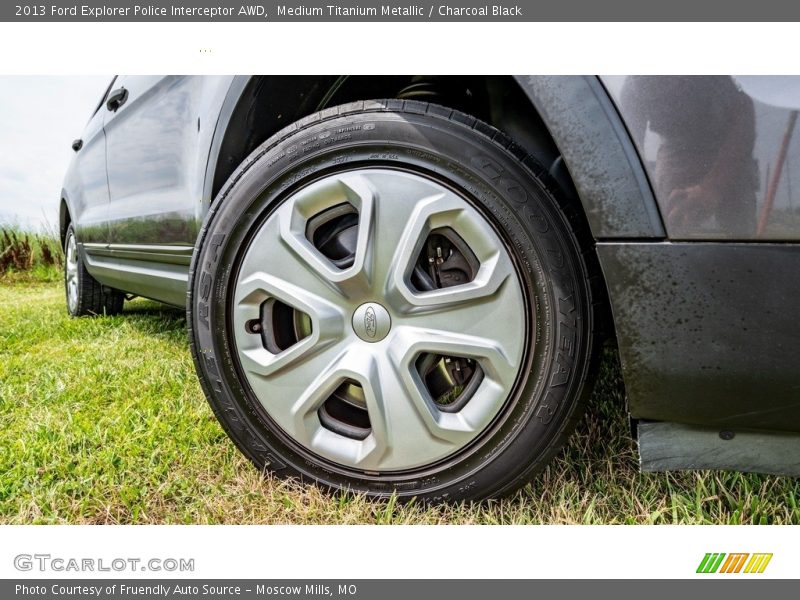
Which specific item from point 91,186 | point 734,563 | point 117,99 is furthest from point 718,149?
point 91,186

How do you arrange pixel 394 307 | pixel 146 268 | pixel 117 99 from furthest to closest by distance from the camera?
pixel 117 99
pixel 146 268
pixel 394 307

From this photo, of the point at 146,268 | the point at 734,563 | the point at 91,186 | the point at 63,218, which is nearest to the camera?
the point at 734,563

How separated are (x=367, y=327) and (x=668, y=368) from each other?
0.52 metres

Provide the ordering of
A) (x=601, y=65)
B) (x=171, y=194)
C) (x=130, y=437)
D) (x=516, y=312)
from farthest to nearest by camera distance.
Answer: (x=171, y=194), (x=130, y=437), (x=516, y=312), (x=601, y=65)

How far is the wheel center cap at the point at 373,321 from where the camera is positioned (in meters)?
1.04

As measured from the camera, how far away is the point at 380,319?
1.04m

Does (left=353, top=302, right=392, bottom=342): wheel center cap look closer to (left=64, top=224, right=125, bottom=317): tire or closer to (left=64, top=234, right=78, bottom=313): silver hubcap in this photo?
(left=64, top=224, right=125, bottom=317): tire

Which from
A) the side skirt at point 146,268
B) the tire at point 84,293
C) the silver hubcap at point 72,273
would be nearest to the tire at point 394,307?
the side skirt at point 146,268

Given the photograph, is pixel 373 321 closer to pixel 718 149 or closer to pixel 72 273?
pixel 718 149

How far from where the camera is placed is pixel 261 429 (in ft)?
3.75

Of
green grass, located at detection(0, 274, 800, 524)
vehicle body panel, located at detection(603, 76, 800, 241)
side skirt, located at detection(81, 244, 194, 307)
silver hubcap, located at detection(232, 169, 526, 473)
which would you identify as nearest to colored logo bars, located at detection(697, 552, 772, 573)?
green grass, located at detection(0, 274, 800, 524)

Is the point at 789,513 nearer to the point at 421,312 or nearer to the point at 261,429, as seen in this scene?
the point at 421,312

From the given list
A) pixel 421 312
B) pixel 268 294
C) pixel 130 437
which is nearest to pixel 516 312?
pixel 421 312

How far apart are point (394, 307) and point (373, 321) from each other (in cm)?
5
